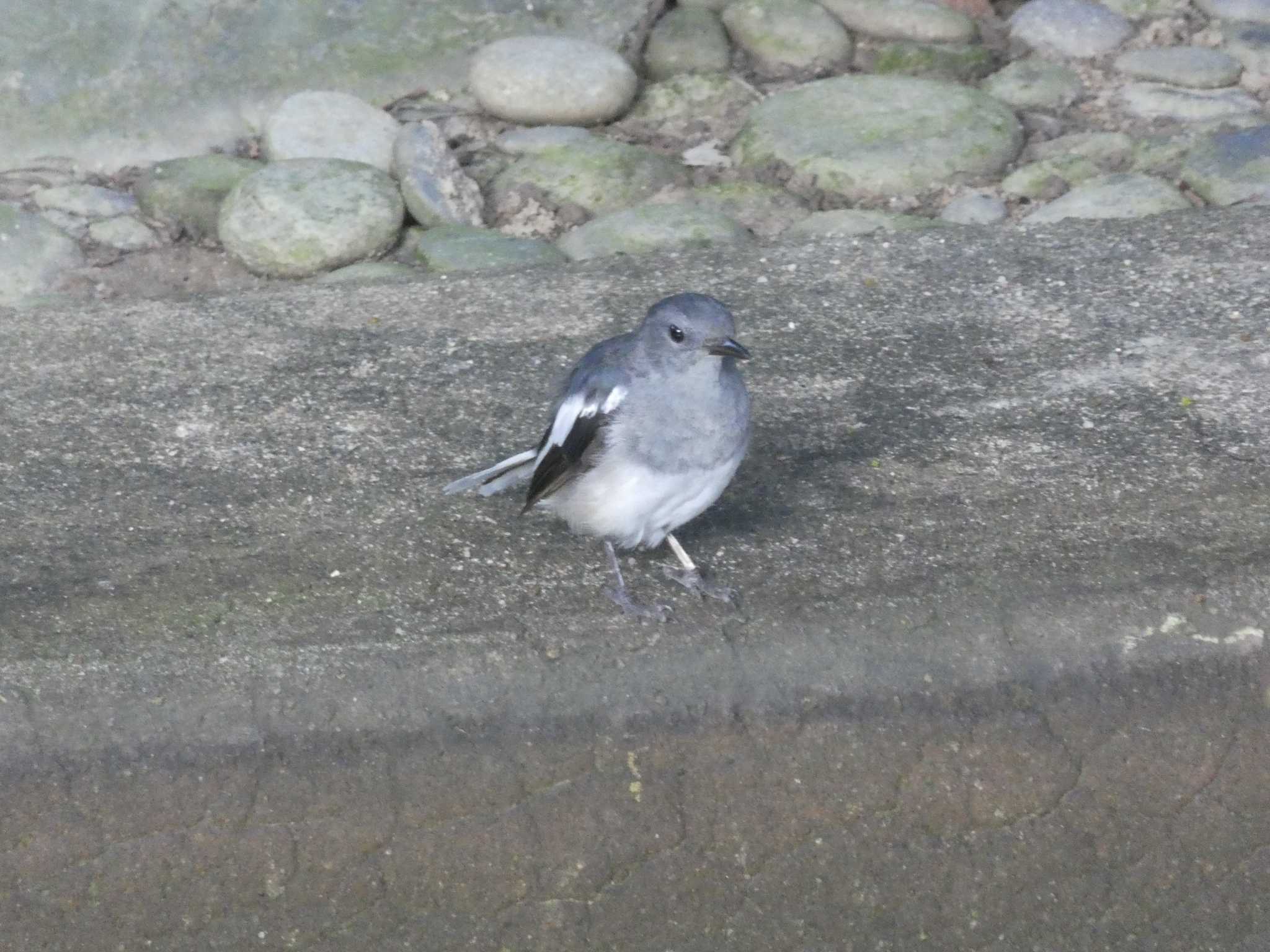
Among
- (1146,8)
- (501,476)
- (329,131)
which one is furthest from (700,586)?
(1146,8)

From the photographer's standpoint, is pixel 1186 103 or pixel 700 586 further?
pixel 1186 103

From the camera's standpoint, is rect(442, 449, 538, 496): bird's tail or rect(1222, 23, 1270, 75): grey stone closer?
rect(442, 449, 538, 496): bird's tail

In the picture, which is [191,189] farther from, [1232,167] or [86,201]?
[1232,167]

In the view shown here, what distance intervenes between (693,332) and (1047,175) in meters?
3.01

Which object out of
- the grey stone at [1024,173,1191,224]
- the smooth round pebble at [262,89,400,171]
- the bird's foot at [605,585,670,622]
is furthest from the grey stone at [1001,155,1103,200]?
the bird's foot at [605,585,670,622]

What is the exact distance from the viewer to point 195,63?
20.5ft

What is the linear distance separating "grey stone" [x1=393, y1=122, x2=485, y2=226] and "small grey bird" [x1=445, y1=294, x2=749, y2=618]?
2595 millimetres

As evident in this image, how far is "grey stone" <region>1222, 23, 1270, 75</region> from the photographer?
6.38 meters

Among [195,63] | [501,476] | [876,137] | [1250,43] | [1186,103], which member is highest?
[501,476]

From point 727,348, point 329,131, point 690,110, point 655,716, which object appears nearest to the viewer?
point 655,716

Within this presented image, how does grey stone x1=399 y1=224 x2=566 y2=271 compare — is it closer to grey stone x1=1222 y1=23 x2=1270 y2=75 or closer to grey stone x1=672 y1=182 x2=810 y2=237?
grey stone x1=672 y1=182 x2=810 y2=237

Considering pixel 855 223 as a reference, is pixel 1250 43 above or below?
above

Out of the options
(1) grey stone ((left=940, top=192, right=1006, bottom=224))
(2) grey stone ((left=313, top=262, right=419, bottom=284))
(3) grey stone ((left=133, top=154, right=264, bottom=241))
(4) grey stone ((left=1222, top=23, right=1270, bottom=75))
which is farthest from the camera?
(4) grey stone ((left=1222, top=23, right=1270, bottom=75))

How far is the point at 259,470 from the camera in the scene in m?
3.78
